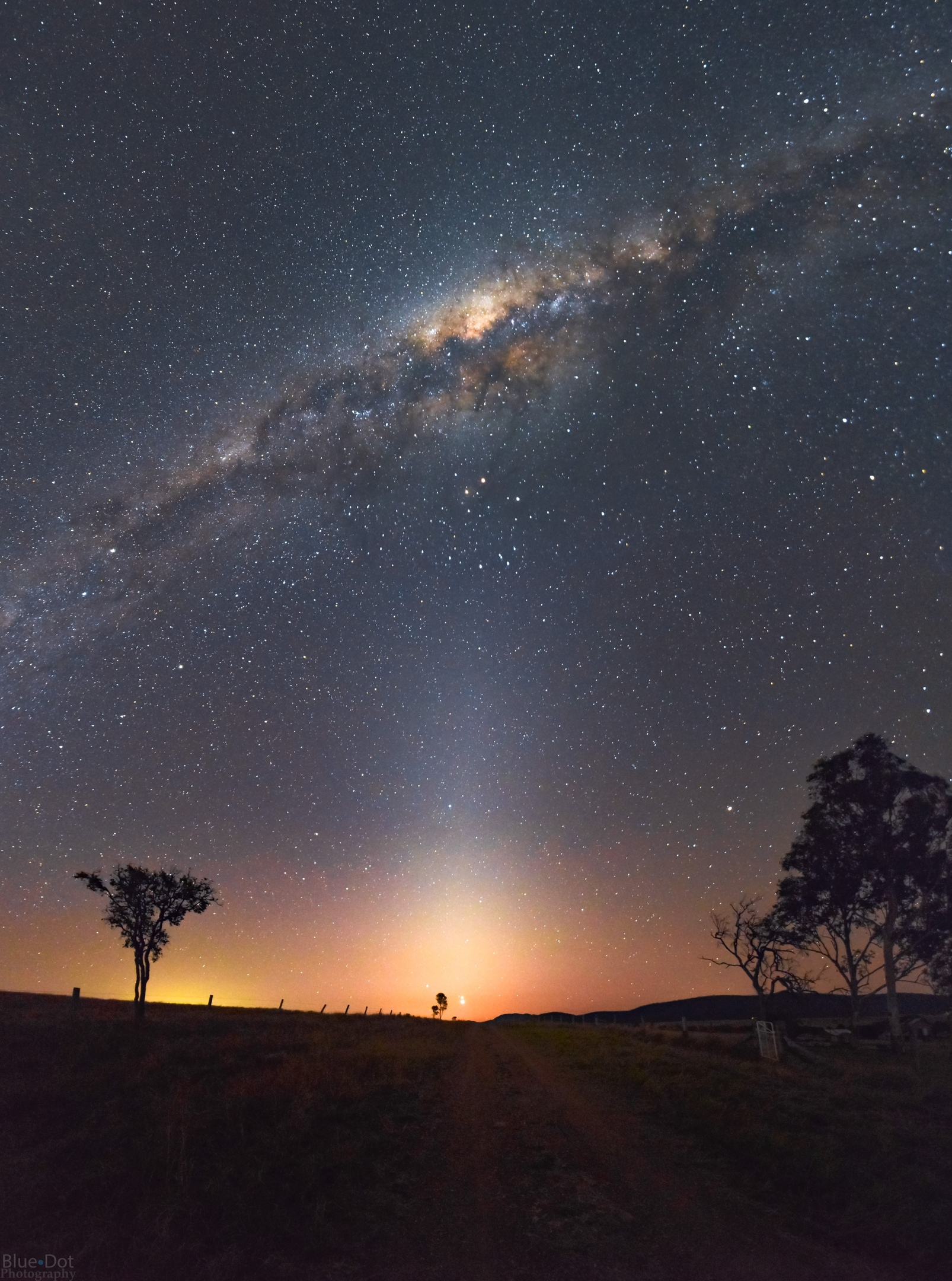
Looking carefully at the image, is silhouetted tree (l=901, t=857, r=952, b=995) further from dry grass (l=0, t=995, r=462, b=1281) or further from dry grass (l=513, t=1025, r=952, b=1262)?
dry grass (l=0, t=995, r=462, b=1281)

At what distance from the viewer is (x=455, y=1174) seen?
10.7 m

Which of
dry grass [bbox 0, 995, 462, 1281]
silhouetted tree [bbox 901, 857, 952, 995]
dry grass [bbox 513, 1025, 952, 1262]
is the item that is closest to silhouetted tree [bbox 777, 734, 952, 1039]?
silhouetted tree [bbox 901, 857, 952, 995]

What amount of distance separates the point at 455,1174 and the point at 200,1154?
3.88 meters

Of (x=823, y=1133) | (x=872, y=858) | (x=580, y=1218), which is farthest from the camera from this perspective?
(x=872, y=858)

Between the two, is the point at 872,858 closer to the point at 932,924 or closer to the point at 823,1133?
the point at 932,924

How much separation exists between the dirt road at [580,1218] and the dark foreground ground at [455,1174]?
0.04 meters

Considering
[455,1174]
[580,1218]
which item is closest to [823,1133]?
[580,1218]

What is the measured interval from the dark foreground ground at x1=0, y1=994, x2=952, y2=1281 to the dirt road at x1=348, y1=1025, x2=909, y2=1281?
1.4 inches

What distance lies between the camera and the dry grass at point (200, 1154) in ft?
26.2

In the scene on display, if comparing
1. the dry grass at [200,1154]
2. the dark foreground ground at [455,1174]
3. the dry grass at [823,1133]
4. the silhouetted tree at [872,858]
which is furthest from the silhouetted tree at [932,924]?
the dry grass at [200,1154]

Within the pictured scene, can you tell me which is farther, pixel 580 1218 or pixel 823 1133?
pixel 823 1133

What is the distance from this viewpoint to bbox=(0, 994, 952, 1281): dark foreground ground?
7.85 m

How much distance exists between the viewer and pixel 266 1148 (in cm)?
1090

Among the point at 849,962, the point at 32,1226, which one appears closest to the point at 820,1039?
the point at 849,962
